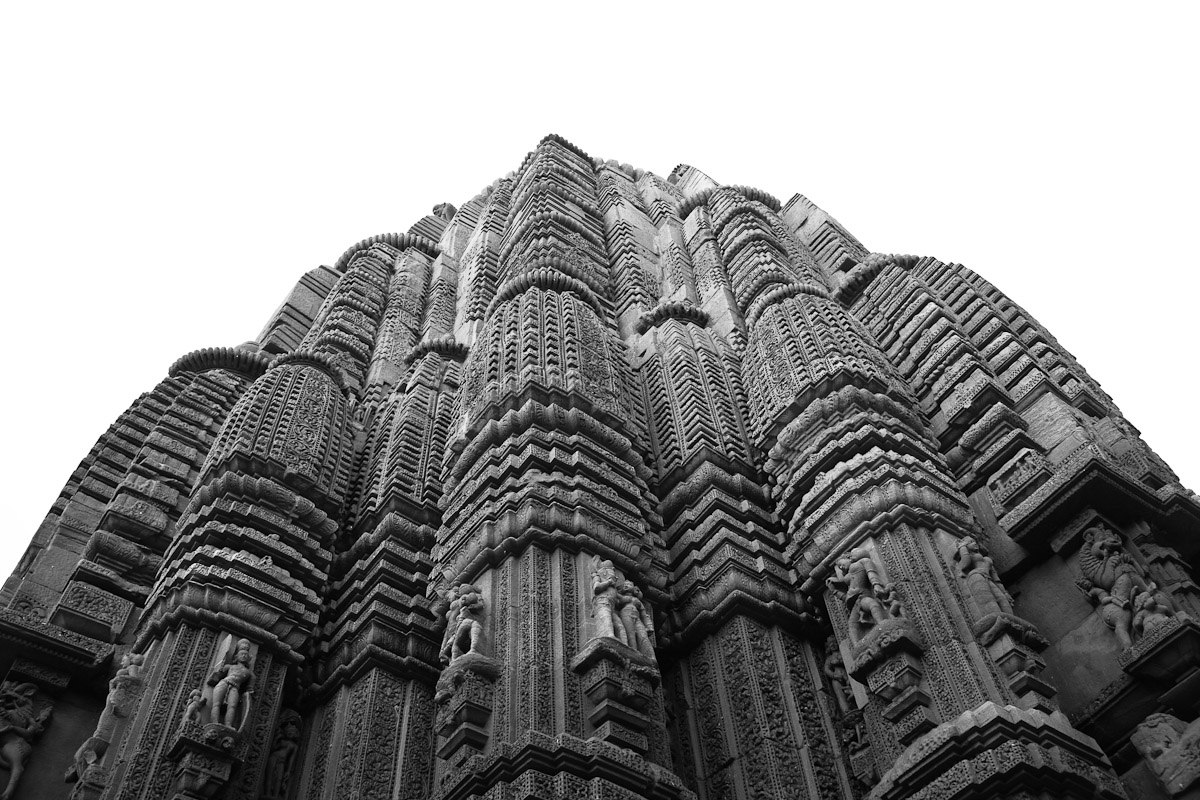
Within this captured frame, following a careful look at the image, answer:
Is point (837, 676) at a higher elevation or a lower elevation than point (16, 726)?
lower

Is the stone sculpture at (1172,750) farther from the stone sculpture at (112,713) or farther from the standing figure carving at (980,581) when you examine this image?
the stone sculpture at (112,713)

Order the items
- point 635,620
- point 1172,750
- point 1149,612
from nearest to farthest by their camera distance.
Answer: point 1172,750 → point 1149,612 → point 635,620

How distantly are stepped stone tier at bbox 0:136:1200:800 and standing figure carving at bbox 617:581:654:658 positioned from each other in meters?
0.03

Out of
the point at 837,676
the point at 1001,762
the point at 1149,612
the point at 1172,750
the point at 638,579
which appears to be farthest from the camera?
the point at 638,579

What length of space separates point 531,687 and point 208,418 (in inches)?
420

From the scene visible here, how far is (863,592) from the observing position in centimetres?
958

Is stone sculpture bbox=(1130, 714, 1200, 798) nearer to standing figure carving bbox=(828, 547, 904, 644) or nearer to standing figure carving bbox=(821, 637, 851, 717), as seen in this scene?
standing figure carving bbox=(828, 547, 904, 644)

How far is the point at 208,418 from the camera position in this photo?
17391 mm

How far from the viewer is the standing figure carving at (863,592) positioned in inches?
361

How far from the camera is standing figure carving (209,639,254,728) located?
32.7 ft

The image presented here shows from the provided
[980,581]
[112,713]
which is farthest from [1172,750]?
[112,713]

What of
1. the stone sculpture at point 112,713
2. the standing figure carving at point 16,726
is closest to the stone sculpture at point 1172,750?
the stone sculpture at point 112,713

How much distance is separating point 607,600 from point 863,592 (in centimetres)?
230

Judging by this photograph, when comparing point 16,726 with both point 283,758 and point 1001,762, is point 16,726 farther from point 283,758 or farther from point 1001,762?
point 1001,762
